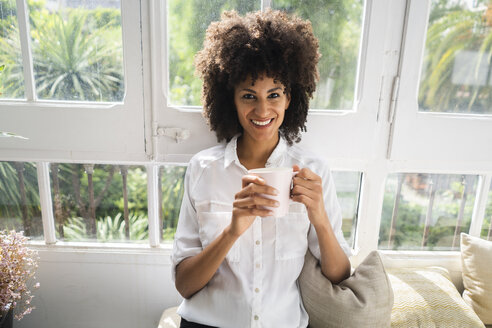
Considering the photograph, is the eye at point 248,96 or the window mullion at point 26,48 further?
the window mullion at point 26,48

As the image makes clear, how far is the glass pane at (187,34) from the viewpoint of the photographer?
1.14m

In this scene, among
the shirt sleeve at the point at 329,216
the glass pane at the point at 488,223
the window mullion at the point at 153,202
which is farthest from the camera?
the glass pane at the point at 488,223

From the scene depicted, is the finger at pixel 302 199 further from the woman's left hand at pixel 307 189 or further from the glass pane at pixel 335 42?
the glass pane at pixel 335 42

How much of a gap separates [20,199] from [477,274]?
1837 millimetres

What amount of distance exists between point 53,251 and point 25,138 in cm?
49

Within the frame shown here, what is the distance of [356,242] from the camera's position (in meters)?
1.35

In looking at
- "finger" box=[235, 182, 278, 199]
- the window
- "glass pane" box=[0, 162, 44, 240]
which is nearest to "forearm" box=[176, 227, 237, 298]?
"finger" box=[235, 182, 278, 199]

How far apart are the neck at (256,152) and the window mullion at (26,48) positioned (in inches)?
32.2

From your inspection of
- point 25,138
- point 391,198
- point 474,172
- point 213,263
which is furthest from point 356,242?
point 25,138

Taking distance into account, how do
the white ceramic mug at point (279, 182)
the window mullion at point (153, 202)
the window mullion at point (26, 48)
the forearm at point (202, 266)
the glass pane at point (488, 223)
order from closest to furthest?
the white ceramic mug at point (279, 182), the forearm at point (202, 266), the window mullion at point (26, 48), the window mullion at point (153, 202), the glass pane at point (488, 223)

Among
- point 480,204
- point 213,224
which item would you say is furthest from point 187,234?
point 480,204

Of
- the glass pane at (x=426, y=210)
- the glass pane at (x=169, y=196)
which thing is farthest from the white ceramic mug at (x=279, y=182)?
the glass pane at (x=426, y=210)

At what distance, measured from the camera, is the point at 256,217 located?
3.07 feet

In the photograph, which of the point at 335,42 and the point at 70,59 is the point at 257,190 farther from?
the point at 70,59
